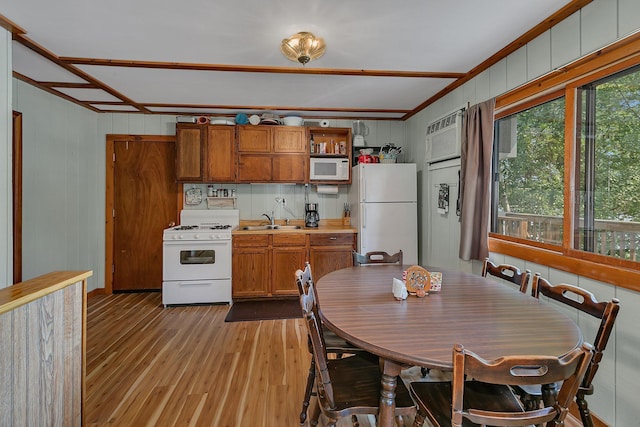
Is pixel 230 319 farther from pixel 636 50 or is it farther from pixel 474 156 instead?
pixel 636 50

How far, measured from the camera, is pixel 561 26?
1944 millimetres

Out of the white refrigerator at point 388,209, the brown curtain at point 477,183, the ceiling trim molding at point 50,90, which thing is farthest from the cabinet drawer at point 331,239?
the ceiling trim molding at point 50,90

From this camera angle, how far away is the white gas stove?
3.72 meters

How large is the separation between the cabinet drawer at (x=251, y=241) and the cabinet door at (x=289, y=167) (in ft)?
2.62

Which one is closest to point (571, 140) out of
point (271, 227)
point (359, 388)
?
point (359, 388)

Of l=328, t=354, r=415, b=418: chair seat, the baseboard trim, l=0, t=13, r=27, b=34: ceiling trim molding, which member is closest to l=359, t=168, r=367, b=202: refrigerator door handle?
l=328, t=354, r=415, b=418: chair seat

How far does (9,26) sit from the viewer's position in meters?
2.10

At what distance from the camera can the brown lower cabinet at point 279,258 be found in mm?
3904

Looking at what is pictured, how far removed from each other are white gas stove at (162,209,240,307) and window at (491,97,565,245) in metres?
3.00

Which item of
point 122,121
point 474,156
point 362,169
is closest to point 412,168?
point 362,169

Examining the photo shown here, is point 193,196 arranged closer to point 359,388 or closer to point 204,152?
point 204,152

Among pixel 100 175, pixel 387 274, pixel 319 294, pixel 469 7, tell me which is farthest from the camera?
pixel 100 175

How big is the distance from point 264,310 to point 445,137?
2.85 metres

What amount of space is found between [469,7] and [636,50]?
869 millimetres
